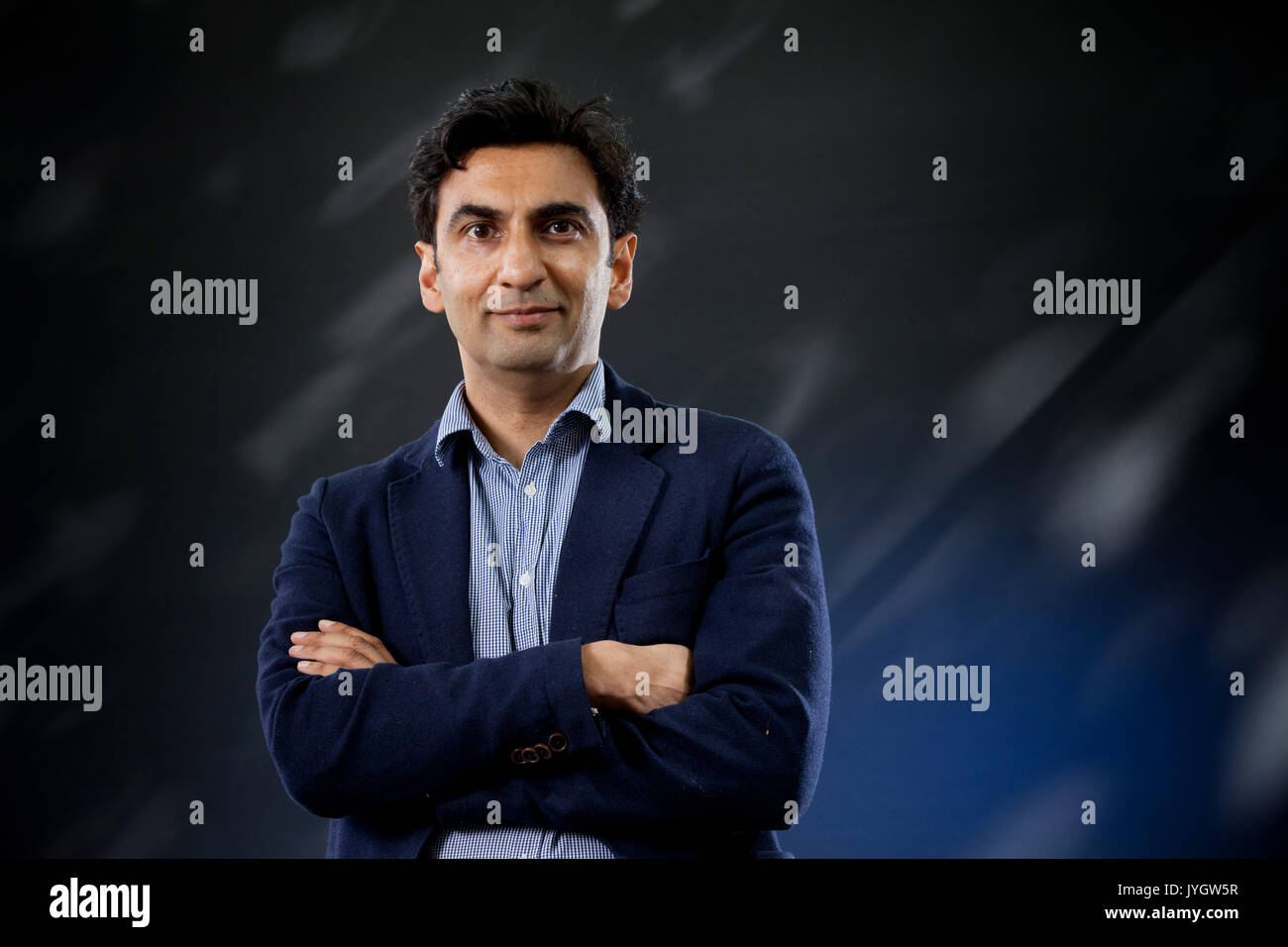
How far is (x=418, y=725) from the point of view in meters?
2.15

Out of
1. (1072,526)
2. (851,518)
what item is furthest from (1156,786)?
(851,518)

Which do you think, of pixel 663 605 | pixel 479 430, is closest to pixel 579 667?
pixel 663 605

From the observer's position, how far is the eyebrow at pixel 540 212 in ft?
7.85

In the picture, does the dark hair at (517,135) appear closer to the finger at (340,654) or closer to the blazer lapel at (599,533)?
the blazer lapel at (599,533)

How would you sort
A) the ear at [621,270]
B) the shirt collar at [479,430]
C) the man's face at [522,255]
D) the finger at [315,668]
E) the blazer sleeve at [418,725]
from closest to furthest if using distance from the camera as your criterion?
the blazer sleeve at [418,725], the finger at [315,668], the man's face at [522,255], the shirt collar at [479,430], the ear at [621,270]

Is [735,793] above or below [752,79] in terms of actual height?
below

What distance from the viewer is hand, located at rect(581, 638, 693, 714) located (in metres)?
2.19

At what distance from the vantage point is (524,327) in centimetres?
237

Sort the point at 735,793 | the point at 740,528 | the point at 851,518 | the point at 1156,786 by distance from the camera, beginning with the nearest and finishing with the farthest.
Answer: the point at 735,793
the point at 740,528
the point at 1156,786
the point at 851,518

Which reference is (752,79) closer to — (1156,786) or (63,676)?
(1156,786)

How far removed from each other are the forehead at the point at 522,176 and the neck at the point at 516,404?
0.35 m

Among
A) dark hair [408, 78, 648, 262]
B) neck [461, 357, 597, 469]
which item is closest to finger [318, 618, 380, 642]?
neck [461, 357, 597, 469]

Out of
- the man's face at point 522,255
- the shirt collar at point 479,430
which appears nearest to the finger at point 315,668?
the shirt collar at point 479,430
